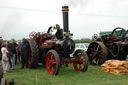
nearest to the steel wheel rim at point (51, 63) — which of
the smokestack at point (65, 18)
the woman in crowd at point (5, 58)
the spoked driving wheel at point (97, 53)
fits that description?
the smokestack at point (65, 18)

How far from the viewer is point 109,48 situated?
30.2ft

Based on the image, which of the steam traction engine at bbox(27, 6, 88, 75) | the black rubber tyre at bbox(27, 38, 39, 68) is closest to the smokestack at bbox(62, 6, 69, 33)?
the steam traction engine at bbox(27, 6, 88, 75)

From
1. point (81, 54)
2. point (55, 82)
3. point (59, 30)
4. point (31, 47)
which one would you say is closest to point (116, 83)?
point (55, 82)

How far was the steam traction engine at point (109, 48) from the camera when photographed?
8688 millimetres

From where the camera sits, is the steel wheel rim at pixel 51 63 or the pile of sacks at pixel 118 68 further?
the pile of sacks at pixel 118 68

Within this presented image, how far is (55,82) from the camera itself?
17.7ft

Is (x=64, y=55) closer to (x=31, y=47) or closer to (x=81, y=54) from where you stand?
(x=81, y=54)

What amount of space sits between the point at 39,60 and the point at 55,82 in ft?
9.16

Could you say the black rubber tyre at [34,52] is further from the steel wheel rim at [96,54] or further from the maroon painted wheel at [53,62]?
the steel wheel rim at [96,54]

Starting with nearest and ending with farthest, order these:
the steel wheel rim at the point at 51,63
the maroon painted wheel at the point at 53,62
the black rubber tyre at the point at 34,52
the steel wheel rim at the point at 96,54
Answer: the maroon painted wheel at the point at 53,62, the steel wheel rim at the point at 51,63, the black rubber tyre at the point at 34,52, the steel wheel rim at the point at 96,54

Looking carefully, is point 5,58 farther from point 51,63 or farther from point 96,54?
point 96,54

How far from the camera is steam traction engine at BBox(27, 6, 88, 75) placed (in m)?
6.58

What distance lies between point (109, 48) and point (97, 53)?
620 mm

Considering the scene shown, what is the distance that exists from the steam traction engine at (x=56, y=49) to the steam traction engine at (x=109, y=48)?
1941mm
